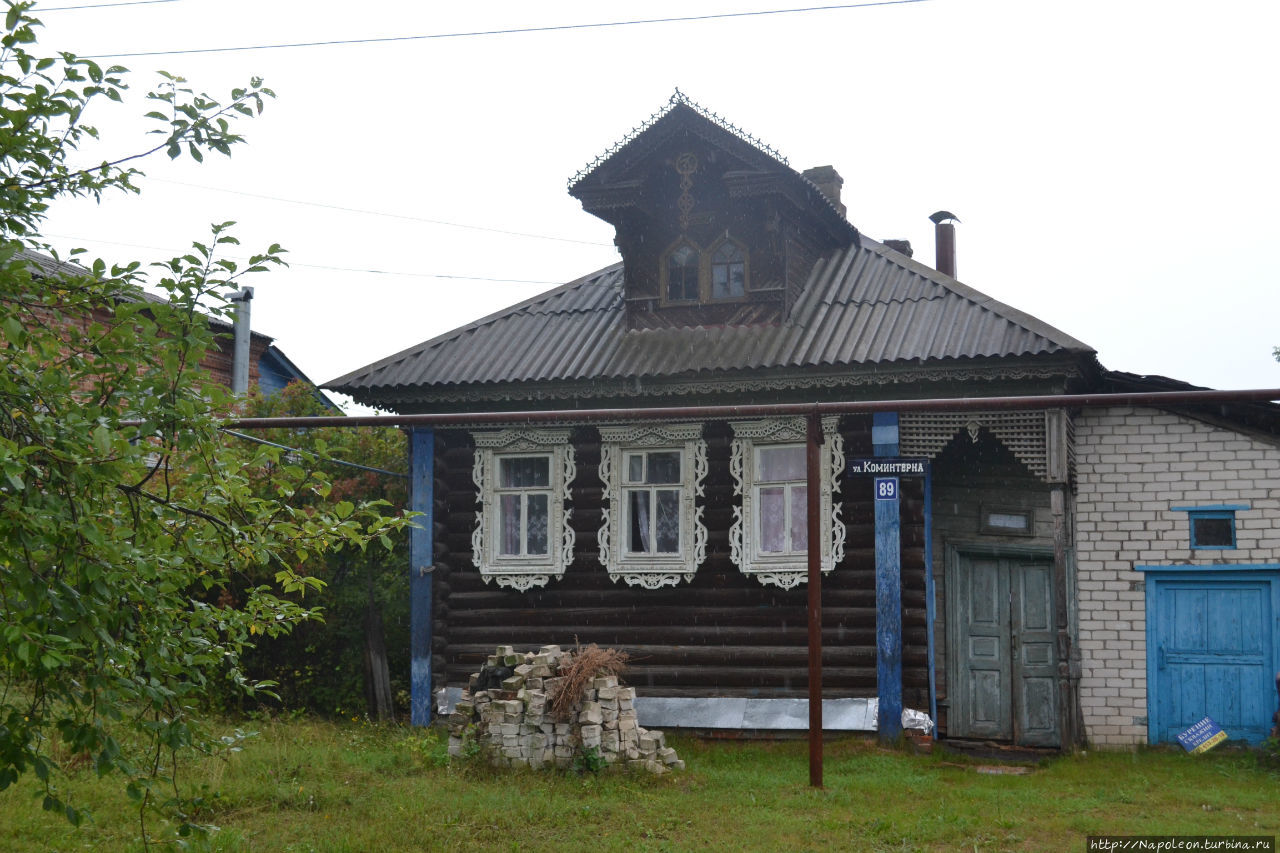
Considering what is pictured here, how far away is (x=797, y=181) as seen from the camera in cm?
1281

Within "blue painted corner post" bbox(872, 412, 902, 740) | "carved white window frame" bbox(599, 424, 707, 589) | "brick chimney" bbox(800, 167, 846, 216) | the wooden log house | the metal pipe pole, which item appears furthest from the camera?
"brick chimney" bbox(800, 167, 846, 216)

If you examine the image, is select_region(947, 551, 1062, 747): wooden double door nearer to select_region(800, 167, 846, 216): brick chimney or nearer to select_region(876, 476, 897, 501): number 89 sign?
select_region(876, 476, 897, 501): number 89 sign

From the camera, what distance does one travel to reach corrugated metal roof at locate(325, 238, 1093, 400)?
11.8 metres

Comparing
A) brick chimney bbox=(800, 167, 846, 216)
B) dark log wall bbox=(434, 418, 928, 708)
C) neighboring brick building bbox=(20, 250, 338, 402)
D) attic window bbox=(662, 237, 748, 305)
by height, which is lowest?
dark log wall bbox=(434, 418, 928, 708)

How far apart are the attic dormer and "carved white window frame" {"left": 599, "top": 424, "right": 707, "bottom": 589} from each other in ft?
4.59

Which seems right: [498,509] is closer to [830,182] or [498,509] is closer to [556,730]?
[556,730]

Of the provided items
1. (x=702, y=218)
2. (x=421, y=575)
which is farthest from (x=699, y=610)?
(x=702, y=218)

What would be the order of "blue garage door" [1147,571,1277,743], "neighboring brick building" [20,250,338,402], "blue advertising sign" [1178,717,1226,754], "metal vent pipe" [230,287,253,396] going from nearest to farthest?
1. "blue advertising sign" [1178,717,1226,754]
2. "blue garage door" [1147,571,1277,743]
3. "metal vent pipe" [230,287,253,396]
4. "neighboring brick building" [20,250,338,402]

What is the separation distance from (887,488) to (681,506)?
2208mm

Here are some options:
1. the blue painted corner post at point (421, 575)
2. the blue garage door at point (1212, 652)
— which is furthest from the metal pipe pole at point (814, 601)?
the blue painted corner post at point (421, 575)

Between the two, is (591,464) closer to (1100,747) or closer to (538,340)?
(538,340)

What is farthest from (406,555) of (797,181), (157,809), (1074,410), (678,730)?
(157,809)

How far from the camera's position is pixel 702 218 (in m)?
13.4

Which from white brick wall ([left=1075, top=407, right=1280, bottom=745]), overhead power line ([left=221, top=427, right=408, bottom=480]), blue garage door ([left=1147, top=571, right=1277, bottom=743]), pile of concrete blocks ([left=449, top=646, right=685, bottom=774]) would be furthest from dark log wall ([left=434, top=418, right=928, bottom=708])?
blue garage door ([left=1147, top=571, right=1277, bottom=743])
